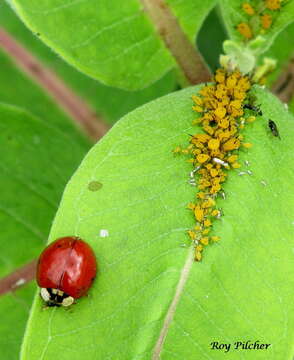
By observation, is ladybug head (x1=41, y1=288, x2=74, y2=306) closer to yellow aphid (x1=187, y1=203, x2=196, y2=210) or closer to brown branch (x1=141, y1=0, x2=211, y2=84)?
yellow aphid (x1=187, y1=203, x2=196, y2=210)

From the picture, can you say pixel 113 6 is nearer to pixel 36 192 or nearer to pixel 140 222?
pixel 140 222

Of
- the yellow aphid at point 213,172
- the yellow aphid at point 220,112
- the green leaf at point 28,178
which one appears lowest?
the green leaf at point 28,178

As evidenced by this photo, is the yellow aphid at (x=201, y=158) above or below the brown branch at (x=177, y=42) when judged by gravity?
below

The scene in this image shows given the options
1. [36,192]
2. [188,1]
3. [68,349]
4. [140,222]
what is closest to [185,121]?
[140,222]

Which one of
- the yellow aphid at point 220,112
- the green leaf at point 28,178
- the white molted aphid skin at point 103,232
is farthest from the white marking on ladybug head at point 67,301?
the green leaf at point 28,178

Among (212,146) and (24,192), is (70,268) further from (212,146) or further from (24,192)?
(24,192)

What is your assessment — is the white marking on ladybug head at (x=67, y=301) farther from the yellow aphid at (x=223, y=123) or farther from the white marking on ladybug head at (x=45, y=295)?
the yellow aphid at (x=223, y=123)

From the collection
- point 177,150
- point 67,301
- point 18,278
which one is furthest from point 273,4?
point 18,278
